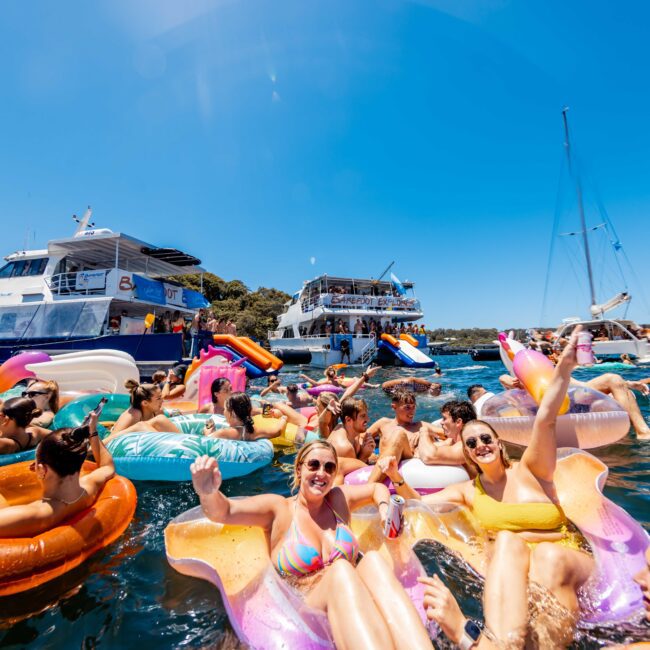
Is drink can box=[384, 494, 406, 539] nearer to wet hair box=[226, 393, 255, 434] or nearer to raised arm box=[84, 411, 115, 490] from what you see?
raised arm box=[84, 411, 115, 490]

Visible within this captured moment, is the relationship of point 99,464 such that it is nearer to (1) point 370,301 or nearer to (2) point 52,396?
(2) point 52,396

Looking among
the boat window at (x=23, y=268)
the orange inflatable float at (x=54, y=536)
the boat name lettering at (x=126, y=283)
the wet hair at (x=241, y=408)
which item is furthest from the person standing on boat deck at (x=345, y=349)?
the orange inflatable float at (x=54, y=536)

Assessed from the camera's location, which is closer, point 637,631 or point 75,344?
point 637,631

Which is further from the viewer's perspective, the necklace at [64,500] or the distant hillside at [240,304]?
the distant hillside at [240,304]

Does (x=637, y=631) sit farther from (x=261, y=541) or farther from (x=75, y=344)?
(x=75, y=344)

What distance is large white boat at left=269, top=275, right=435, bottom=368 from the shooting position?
2031cm

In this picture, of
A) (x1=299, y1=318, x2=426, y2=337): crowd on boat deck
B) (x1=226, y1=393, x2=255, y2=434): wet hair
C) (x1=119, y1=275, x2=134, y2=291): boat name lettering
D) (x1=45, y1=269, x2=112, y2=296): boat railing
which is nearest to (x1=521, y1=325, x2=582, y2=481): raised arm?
(x1=226, y1=393, x2=255, y2=434): wet hair

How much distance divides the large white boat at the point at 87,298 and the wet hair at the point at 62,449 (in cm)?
968

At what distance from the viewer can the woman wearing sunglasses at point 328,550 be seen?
5.61 ft

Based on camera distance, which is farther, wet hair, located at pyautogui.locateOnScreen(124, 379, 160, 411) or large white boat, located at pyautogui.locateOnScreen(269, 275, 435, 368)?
large white boat, located at pyautogui.locateOnScreen(269, 275, 435, 368)

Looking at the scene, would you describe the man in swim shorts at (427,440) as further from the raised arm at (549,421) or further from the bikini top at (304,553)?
the bikini top at (304,553)

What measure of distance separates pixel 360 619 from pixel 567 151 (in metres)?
32.1

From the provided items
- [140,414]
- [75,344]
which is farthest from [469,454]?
[75,344]

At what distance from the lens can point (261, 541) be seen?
2.51 metres
